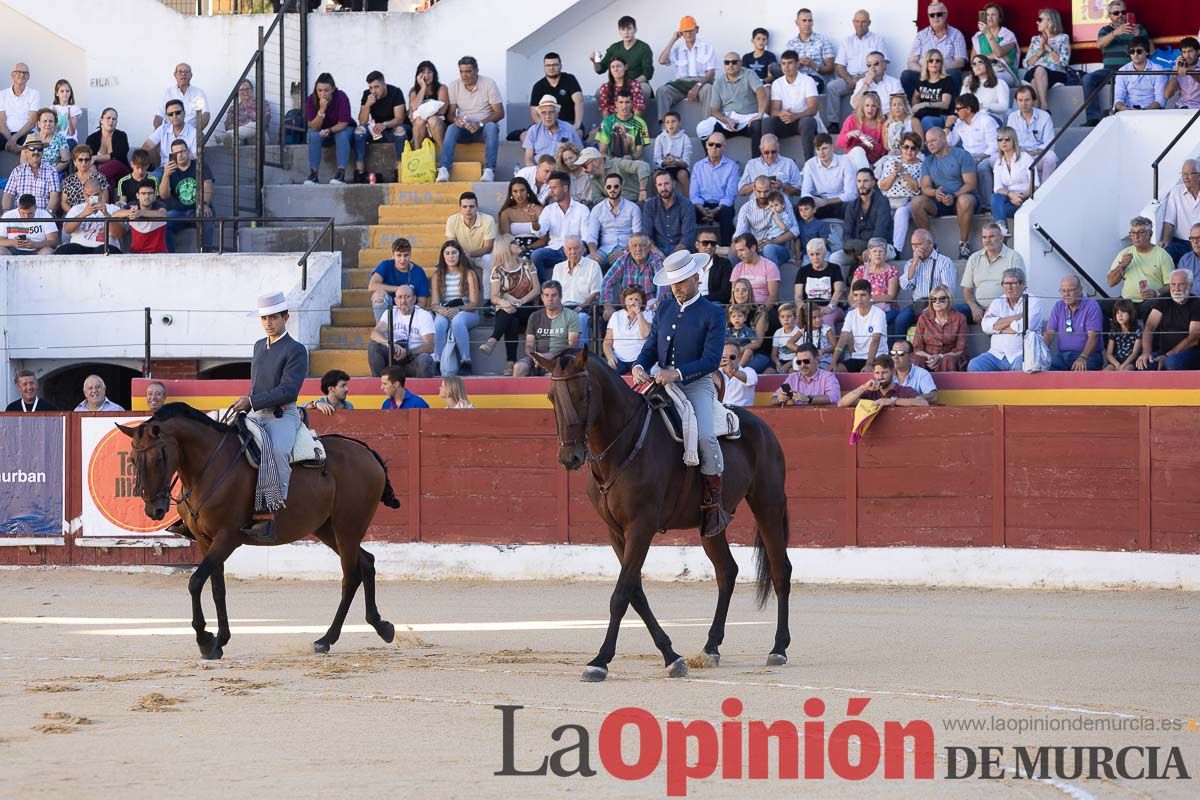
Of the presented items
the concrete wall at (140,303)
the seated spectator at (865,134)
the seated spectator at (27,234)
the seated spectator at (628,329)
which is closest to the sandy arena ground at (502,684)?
the seated spectator at (628,329)

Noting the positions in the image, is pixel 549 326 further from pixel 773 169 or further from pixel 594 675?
pixel 594 675

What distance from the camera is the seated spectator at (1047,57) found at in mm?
17500

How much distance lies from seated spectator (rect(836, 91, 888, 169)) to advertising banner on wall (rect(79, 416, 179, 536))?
7.53 meters

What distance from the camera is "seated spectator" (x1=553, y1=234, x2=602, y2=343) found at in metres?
16.2

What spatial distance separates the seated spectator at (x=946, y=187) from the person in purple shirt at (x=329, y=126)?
680 cm

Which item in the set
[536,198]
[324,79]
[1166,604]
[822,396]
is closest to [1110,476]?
[1166,604]

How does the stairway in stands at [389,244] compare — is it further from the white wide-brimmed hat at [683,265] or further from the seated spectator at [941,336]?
the white wide-brimmed hat at [683,265]

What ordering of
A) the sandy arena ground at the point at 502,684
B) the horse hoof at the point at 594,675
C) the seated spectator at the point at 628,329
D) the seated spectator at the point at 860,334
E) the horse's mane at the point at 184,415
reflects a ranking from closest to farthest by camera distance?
the sandy arena ground at the point at 502,684 < the horse hoof at the point at 594,675 < the horse's mane at the point at 184,415 < the seated spectator at the point at 860,334 < the seated spectator at the point at 628,329

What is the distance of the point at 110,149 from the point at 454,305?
5.69 metres

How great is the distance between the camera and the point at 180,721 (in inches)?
296

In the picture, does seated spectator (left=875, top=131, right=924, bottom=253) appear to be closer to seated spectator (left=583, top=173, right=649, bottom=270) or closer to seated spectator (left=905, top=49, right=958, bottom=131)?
seated spectator (left=905, top=49, right=958, bottom=131)

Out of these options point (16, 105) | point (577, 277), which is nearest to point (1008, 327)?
point (577, 277)

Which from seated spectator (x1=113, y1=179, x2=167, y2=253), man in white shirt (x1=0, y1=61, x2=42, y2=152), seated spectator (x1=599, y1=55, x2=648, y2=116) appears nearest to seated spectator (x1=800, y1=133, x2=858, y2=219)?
seated spectator (x1=599, y1=55, x2=648, y2=116)

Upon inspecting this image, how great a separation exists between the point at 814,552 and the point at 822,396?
1337 mm
